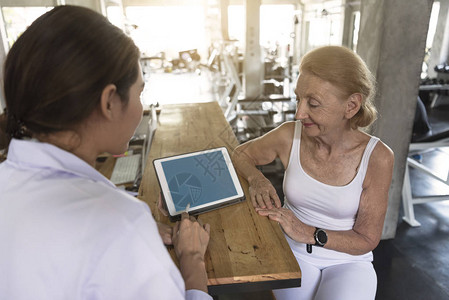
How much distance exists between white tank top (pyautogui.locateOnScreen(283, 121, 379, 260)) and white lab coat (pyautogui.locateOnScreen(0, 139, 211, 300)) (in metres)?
0.86

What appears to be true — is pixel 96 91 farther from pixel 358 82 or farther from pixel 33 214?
pixel 358 82

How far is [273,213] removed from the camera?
3.39 ft

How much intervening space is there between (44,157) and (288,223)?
0.77 metres

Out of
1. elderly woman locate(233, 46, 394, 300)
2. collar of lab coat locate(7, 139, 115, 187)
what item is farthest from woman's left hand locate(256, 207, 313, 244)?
collar of lab coat locate(7, 139, 115, 187)

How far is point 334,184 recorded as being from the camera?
1262 millimetres

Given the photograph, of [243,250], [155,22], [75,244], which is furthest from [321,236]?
[155,22]

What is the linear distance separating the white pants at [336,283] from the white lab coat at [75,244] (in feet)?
2.53

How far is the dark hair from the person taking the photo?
0.52 meters

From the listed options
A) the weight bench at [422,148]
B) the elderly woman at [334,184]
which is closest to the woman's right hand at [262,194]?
the elderly woman at [334,184]

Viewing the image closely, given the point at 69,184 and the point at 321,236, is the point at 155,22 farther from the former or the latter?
the point at 69,184

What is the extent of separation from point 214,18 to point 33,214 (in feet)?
25.4

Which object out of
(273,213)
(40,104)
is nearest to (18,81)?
(40,104)

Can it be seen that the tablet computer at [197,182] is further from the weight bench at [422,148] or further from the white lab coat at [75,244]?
the weight bench at [422,148]

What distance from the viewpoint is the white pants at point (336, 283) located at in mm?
1098
